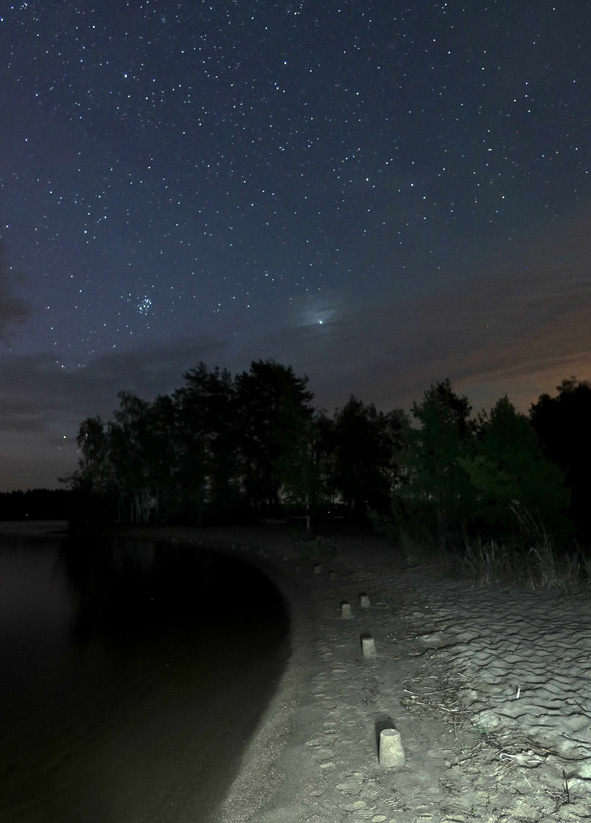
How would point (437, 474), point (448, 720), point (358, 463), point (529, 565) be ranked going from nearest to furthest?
point (448, 720)
point (529, 565)
point (437, 474)
point (358, 463)

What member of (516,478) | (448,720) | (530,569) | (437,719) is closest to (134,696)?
(437,719)

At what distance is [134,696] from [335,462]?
3943 centimetres

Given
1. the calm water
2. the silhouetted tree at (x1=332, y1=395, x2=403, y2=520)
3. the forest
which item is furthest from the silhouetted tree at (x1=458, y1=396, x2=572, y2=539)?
the silhouetted tree at (x1=332, y1=395, x2=403, y2=520)

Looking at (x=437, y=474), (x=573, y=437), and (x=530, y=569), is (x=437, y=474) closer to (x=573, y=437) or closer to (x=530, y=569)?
(x=530, y=569)

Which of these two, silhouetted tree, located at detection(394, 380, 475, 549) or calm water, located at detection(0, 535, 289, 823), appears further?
silhouetted tree, located at detection(394, 380, 475, 549)

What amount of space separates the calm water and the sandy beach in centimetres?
68

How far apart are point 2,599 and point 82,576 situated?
210 inches

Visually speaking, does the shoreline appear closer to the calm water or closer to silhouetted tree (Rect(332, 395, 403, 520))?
the calm water

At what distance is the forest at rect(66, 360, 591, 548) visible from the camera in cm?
1563

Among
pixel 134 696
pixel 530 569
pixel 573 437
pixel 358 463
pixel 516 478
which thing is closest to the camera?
pixel 134 696

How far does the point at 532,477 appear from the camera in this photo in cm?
1489

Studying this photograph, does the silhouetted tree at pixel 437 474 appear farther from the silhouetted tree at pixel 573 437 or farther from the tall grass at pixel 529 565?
the silhouetted tree at pixel 573 437

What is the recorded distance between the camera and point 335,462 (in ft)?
159

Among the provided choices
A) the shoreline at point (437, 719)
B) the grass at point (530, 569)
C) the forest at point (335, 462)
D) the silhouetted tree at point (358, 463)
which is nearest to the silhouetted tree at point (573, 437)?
the forest at point (335, 462)
